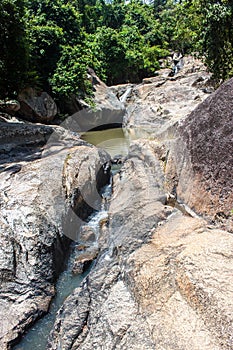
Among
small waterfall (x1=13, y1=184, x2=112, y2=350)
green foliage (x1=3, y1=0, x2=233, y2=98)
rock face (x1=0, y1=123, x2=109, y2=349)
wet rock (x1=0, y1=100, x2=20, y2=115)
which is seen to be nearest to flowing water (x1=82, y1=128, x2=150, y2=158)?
green foliage (x1=3, y1=0, x2=233, y2=98)

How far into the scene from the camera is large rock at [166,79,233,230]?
179 inches

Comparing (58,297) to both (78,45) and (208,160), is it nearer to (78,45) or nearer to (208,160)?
(208,160)

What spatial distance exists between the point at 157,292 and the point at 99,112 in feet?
56.5

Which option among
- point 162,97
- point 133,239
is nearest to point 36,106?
point 162,97

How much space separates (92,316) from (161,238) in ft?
4.78

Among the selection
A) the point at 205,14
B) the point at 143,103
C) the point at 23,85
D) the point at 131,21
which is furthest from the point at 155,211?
the point at 131,21

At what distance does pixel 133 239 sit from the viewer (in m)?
4.66

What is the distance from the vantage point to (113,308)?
3.55 metres

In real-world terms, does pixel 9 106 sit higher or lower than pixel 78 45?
lower

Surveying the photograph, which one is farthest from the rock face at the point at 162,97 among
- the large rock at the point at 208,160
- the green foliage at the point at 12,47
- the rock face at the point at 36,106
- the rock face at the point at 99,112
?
the large rock at the point at 208,160

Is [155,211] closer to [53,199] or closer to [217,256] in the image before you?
[217,256]

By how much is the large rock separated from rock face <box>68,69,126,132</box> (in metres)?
13.7

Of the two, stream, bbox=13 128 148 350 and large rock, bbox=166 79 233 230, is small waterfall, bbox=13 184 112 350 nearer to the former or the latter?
stream, bbox=13 128 148 350

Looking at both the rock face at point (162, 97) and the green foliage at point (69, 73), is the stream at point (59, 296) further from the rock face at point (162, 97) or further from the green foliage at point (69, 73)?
the green foliage at point (69, 73)
